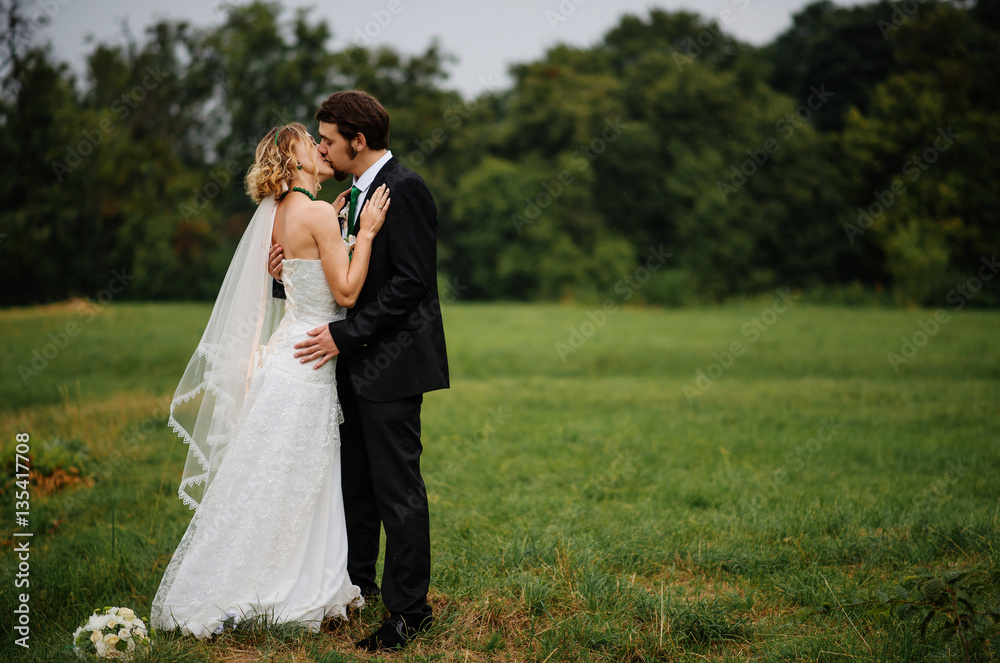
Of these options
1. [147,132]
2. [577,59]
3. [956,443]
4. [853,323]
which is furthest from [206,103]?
[956,443]

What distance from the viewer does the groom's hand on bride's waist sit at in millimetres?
3389

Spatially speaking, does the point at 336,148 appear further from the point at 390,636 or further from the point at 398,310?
the point at 390,636

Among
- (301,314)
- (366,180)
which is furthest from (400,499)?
(366,180)

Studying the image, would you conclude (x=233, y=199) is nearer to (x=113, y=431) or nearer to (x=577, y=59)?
(x=577, y=59)

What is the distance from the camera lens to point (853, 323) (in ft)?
61.0

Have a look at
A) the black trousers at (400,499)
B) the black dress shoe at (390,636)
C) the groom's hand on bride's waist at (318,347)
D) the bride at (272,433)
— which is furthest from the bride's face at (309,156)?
the black dress shoe at (390,636)

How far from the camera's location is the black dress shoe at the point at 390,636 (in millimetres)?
3301

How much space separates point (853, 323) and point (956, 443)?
12411mm

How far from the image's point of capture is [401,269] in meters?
3.28

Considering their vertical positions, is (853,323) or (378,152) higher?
(378,152)

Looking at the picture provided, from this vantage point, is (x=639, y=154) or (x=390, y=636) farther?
(x=639, y=154)

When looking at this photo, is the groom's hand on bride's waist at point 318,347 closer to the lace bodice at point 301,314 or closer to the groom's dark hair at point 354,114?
the lace bodice at point 301,314

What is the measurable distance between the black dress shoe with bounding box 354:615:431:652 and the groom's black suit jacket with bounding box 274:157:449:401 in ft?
3.33

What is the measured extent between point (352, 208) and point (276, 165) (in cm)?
40
